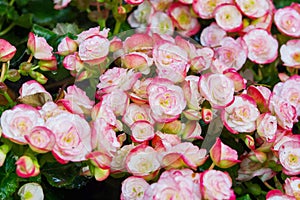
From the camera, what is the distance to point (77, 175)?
0.96 metres

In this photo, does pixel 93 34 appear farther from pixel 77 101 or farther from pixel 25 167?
pixel 25 167

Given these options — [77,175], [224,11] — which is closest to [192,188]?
[77,175]

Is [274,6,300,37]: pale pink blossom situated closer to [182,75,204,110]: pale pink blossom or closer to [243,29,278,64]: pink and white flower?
[243,29,278,64]: pink and white flower

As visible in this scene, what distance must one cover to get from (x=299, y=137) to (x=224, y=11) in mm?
287

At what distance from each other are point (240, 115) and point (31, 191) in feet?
1.04

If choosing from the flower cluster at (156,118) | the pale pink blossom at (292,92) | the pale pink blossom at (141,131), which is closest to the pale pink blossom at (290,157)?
the flower cluster at (156,118)

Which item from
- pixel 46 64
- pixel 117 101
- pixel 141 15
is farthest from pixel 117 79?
pixel 141 15

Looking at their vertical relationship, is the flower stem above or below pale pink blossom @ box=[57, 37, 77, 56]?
below

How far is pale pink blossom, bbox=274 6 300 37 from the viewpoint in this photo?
1.15 meters

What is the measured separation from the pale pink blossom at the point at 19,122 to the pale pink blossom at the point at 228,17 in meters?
0.43

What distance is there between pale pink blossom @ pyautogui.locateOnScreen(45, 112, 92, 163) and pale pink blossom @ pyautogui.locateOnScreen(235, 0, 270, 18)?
1.40ft

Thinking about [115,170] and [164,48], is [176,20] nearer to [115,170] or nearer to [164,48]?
[164,48]


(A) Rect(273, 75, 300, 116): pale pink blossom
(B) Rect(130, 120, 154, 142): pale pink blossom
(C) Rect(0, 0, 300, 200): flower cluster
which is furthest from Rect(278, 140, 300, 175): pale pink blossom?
(B) Rect(130, 120, 154, 142): pale pink blossom

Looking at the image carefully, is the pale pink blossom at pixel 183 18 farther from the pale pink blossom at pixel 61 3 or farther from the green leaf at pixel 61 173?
the green leaf at pixel 61 173
